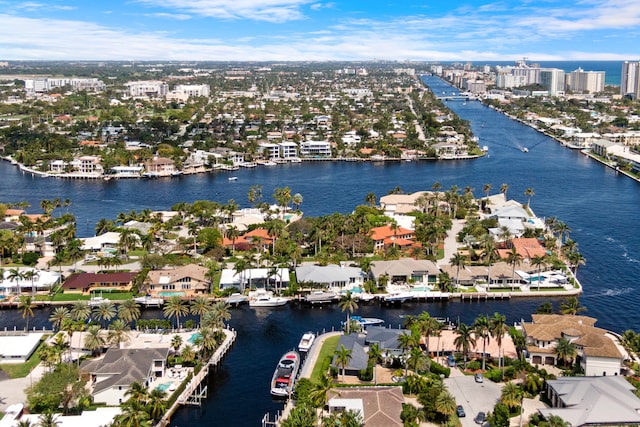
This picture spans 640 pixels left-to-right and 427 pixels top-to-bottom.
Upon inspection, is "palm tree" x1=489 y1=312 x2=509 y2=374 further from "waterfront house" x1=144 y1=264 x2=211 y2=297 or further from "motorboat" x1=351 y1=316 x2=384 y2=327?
"waterfront house" x1=144 y1=264 x2=211 y2=297

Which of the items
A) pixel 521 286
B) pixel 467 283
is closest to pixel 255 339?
pixel 467 283

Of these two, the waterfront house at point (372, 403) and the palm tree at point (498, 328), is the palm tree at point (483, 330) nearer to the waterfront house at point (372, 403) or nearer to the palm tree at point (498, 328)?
the palm tree at point (498, 328)

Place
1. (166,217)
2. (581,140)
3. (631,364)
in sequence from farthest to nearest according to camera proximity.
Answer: (581,140), (166,217), (631,364)

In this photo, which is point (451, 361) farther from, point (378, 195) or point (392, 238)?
point (378, 195)

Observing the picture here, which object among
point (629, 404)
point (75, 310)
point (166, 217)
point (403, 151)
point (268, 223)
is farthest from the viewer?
point (403, 151)

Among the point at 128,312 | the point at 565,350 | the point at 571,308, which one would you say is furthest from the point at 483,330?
the point at 128,312

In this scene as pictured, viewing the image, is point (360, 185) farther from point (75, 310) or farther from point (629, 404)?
point (629, 404)
